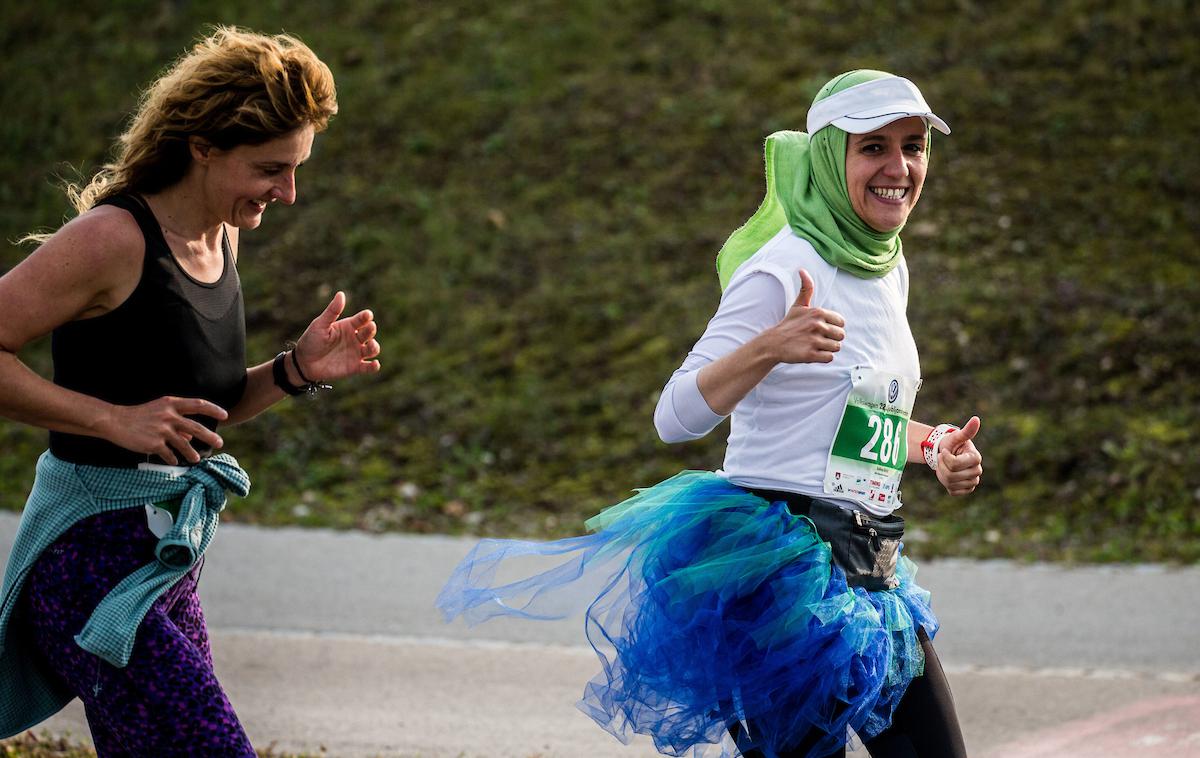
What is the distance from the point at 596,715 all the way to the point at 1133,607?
406 centimetres

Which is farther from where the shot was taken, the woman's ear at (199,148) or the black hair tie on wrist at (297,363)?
the black hair tie on wrist at (297,363)

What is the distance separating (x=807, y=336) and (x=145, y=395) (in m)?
1.41

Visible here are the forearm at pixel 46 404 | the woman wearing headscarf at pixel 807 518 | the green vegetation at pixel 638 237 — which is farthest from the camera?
the green vegetation at pixel 638 237

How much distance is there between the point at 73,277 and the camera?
9.34 feet

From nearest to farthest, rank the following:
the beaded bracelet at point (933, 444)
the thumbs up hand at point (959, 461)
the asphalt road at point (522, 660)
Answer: the thumbs up hand at point (959, 461)
the beaded bracelet at point (933, 444)
the asphalt road at point (522, 660)

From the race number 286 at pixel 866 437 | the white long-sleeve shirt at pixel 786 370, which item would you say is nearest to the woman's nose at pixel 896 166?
the white long-sleeve shirt at pixel 786 370

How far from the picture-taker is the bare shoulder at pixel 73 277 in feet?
9.30

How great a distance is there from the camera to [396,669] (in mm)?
6035

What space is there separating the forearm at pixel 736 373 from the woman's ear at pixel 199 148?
117 cm

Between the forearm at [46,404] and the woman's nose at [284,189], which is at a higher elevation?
Answer: the woman's nose at [284,189]

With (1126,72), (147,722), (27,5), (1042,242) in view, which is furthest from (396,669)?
(27,5)

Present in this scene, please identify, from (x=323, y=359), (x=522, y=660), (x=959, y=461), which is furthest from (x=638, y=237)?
(x=959, y=461)

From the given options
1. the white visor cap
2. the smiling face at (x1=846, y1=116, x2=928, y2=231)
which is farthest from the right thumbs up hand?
the white visor cap

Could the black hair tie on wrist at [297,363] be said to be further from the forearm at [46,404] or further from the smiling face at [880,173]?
the smiling face at [880,173]
